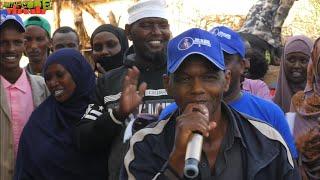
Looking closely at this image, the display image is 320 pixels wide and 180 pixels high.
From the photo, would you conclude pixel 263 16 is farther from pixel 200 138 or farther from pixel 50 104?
pixel 200 138

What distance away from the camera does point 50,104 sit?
11.7 feet

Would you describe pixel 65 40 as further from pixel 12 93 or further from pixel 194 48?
pixel 194 48

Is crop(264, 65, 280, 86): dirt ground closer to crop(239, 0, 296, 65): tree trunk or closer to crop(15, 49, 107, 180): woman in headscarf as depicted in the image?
crop(239, 0, 296, 65): tree trunk

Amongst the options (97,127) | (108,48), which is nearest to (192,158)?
(97,127)

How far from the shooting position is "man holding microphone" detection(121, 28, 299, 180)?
2.03m

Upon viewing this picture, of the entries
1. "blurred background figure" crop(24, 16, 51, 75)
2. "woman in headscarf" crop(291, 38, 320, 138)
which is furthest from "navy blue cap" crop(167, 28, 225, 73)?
"blurred background figure" crop(24, 16, 51, 75)

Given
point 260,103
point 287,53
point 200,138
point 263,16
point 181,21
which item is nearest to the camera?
point 200,138

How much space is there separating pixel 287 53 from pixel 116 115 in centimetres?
191

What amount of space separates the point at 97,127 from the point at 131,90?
30 centimetres

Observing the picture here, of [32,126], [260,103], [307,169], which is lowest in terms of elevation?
[307,169]

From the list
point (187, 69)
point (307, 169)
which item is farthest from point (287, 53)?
point (187, 69)

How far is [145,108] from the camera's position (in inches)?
129

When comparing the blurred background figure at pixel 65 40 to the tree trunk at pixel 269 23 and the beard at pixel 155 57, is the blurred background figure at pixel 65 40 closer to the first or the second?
the beard at pixel 155 57

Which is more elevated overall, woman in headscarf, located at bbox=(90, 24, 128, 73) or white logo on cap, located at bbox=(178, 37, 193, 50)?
white logo on cap, located at bbox=(178, 37, 193, 50)
